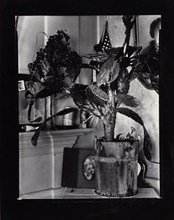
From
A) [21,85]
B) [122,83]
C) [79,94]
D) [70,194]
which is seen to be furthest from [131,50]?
[70,194]

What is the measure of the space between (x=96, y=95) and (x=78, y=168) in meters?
0.31

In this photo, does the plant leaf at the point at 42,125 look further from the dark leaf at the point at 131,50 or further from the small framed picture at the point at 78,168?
the dark leaf at the point at 131,50

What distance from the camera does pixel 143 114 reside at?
1.39 meters

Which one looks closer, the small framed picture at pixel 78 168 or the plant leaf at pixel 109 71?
the plant leaf at pixel 109 71

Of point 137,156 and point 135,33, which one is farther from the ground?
point 135,33

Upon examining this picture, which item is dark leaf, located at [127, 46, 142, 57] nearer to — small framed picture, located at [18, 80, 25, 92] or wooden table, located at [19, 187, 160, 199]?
small framed picture, located at [18, 80, 25, 92]

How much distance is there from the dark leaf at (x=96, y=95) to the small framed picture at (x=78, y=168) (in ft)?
0.66

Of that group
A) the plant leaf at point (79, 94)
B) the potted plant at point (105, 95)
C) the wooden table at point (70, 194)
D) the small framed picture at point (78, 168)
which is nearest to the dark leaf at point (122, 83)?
the potted plant at point (105, 95)

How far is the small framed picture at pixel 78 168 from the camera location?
4.54 ft

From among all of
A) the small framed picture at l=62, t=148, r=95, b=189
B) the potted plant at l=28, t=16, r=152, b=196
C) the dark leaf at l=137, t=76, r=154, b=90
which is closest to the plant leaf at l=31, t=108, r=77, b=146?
the potted plant at l=28, t=16, r=152, b=196
